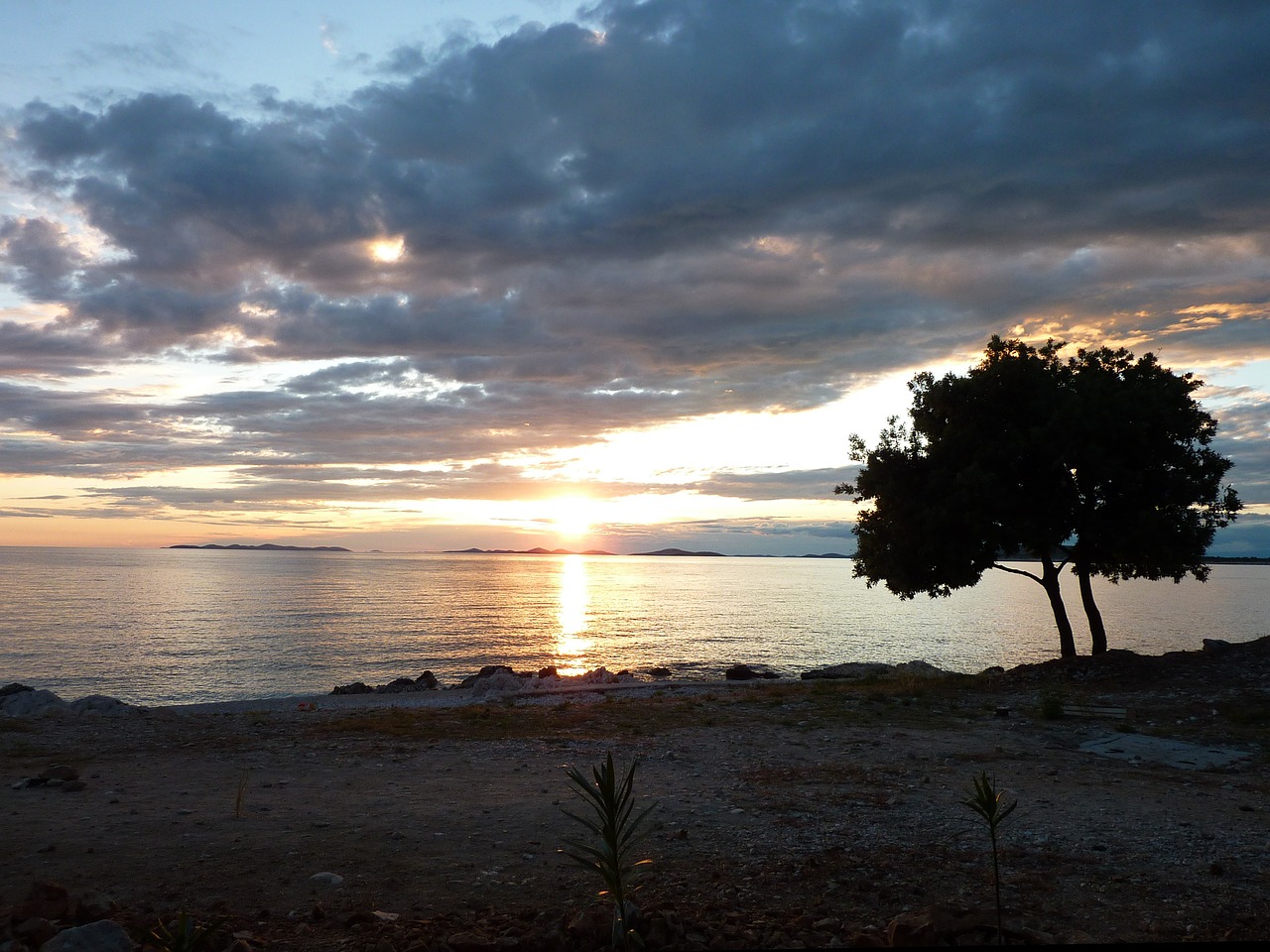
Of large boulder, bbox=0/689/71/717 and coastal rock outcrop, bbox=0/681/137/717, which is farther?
large boulder, bbox=0/689/71/717

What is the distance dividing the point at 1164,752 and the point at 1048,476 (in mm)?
10424

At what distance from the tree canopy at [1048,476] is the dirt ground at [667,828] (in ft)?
19.5

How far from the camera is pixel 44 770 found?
11250 millimetres

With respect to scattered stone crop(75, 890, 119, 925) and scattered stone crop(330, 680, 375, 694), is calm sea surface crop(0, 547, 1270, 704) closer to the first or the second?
scattered stone crop(330, 680, 375, 694)

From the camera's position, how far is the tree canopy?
66.6 feet

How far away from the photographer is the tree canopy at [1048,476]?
20312mm

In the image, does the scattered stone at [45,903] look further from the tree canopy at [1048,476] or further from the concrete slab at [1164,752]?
the tree canopy at [1048,476]

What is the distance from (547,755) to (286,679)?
2896cm

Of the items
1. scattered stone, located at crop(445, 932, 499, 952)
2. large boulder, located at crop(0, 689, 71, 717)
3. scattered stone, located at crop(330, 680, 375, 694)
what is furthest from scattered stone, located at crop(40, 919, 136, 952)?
scattered stone, located at crop(330, 680, 375, 694)

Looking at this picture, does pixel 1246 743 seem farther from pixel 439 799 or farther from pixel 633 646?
pixel 633 646

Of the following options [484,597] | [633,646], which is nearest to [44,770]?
[633,646]

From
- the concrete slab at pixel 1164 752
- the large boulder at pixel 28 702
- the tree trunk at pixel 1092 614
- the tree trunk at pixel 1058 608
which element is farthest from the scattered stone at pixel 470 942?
the large boulder at pixel 28 702

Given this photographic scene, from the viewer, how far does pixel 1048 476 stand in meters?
21.2

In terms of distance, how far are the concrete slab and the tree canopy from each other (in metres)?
8.11
